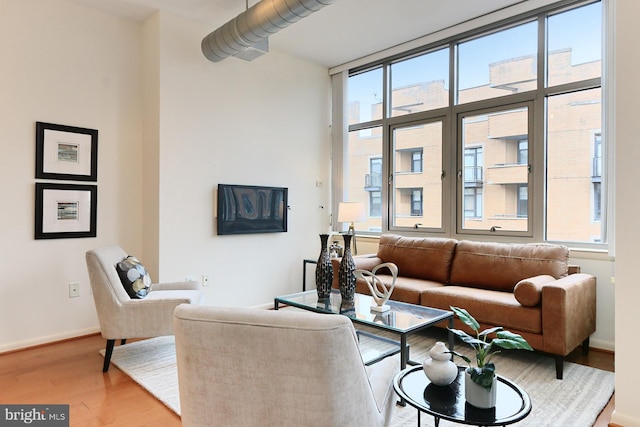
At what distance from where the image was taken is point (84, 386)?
2.64 metres

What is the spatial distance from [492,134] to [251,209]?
2698 millimetres

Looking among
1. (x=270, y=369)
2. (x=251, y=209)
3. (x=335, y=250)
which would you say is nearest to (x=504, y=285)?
(x=335, y=250)

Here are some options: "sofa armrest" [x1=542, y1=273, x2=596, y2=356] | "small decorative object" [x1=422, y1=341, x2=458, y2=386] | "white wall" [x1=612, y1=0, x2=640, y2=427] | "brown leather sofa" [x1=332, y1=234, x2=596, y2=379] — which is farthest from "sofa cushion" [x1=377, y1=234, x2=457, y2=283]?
"small decorative object" [x1=422, y1=341, x2=458, y2=386]

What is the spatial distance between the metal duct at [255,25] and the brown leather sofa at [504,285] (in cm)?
239

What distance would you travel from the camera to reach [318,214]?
529cm

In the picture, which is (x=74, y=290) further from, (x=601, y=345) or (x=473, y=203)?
(x=601, y=345)

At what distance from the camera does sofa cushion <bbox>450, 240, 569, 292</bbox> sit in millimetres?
3316

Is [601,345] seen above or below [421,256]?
below

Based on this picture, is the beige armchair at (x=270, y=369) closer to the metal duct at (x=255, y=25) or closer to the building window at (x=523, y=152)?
the metal duct at (x=255, y=25)

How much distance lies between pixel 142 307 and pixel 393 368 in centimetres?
203

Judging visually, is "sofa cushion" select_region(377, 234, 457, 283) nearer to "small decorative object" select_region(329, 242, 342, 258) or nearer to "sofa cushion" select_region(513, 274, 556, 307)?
"small decorative object" select_region(329, 242, 342, 258)

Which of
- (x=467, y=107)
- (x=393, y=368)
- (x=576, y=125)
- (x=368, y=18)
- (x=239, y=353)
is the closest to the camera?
(x=239, y=353)

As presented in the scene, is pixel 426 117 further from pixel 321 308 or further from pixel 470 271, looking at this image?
pixel 321 308

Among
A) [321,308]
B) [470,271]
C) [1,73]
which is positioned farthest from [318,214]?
[1,73]
